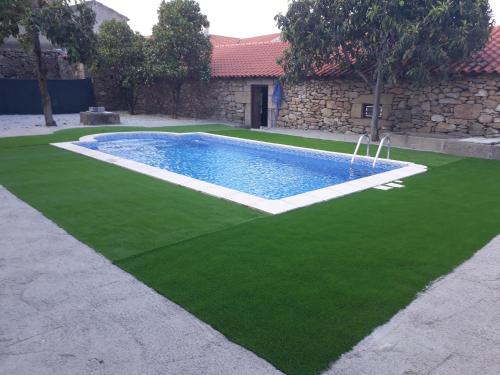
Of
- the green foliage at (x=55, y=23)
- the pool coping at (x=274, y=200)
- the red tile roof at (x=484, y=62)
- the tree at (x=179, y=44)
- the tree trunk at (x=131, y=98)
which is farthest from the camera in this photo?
the tree trunk at (x=131, y=98)

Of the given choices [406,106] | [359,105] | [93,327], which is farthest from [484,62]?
[93,327]

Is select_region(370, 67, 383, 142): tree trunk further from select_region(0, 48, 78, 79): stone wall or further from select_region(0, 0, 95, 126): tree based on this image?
select_region(0, 48, 78, 79): stone wall

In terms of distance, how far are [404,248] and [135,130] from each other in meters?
13.9

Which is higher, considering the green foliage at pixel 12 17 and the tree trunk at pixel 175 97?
the green foliage at pixel 12 17

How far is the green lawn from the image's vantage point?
3.28 meters

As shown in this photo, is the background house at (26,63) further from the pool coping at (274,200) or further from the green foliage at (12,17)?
the pool coping at (274,200)

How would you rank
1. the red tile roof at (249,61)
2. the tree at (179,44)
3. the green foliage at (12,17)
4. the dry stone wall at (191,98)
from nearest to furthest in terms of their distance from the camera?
1. the green foliage at (12,17)
2. the red tile roof at (249,61)
3. the tree at (179,44)
4. the dry stone wall at (191,98)

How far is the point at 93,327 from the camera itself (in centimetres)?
319

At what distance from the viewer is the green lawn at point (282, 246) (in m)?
3.28

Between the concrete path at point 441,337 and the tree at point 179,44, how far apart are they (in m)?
18.7

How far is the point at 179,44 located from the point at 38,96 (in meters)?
9.88

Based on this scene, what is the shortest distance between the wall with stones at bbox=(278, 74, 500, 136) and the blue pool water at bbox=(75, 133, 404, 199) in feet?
16.5

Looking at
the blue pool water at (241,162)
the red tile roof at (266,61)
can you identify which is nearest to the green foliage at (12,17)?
the blue pool water at (241,162)

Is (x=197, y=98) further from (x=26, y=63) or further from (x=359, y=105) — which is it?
(x=26, y=63)
